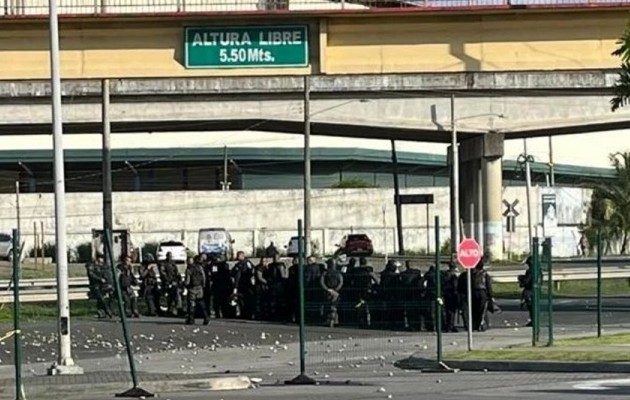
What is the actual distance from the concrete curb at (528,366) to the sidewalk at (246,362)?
0.47m

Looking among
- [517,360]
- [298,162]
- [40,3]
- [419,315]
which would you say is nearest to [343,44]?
[40,3]

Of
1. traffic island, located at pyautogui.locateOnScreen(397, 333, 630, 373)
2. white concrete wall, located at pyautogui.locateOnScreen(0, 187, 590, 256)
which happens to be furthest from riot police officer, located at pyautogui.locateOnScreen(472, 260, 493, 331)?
white concrete wall, located at pyautogui.locateOnScreen(0, 187, 590, 256)

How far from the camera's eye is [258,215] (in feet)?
282

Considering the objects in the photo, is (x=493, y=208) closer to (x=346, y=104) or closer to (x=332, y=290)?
(x=346, y=104)

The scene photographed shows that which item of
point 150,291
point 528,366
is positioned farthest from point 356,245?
point 528,366

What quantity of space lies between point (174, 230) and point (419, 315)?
56.6 meters

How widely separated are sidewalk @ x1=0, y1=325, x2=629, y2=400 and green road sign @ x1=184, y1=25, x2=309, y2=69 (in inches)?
460

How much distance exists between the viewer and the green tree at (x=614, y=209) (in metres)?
82.2

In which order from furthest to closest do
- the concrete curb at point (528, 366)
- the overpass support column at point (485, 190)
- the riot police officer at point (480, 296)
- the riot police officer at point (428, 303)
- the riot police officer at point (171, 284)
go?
1. the overpass support column at point (485, 190)
2. the riot police officer at point (171, 284)
3. the riot police officer at point (480, 296)
4. the riot police officer at point (428, 303)
5. the concrete curb at point (528, 366)

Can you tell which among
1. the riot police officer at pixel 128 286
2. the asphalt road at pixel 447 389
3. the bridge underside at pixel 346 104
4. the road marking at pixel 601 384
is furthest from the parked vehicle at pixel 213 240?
the road marking at pixel 601 384

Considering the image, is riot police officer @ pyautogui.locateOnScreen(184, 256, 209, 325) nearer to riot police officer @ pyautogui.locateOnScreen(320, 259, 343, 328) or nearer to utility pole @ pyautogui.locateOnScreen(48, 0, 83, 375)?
riot police officer @ pyautogui.locateOnScreen(320, 259, 343, 328)

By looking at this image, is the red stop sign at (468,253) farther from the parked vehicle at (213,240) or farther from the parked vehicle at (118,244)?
the parked vehicle at (213,240)

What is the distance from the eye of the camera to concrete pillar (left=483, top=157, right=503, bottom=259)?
157 ft

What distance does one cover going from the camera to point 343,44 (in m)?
40.3
